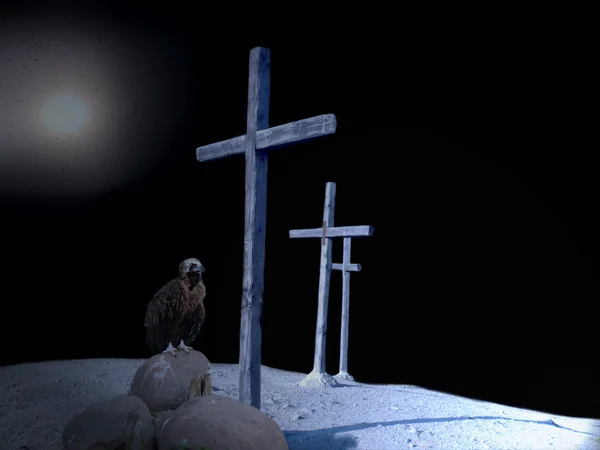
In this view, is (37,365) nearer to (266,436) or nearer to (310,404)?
(310,404)

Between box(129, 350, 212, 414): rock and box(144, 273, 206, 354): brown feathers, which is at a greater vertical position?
box(144, 273, 206, 354): brown feathers

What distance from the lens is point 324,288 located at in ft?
30.8

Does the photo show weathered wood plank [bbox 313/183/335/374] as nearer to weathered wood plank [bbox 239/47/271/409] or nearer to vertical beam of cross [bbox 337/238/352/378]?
vertical beam of cross [bbox 337/238/352/378]

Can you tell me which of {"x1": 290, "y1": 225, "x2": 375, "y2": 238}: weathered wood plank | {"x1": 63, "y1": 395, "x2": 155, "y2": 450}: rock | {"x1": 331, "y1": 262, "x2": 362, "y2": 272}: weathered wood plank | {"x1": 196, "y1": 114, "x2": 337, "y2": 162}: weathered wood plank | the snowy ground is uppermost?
{"x1": 196, "y1": 114, "x2": 337, "y2": 162}: weathered wood plank

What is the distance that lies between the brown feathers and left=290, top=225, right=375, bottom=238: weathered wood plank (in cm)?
344

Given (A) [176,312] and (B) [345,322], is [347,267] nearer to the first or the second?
(B) [345,322]

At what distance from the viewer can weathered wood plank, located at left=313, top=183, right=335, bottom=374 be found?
30.1ft

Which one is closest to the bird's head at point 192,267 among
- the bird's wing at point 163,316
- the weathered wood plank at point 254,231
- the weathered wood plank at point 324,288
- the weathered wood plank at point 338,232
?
the bird's wing at point 163,316

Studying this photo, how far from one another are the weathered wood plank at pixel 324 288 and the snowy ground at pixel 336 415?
658 mm

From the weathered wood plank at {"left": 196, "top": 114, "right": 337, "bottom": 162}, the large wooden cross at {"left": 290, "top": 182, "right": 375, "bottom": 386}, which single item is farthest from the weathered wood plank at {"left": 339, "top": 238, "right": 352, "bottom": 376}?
the weathered wood plank at {"left": 196, "top": 114, "right": 337, "bottom": 162}

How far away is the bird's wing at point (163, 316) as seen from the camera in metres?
5.44

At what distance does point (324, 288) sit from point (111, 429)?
18.6 feet

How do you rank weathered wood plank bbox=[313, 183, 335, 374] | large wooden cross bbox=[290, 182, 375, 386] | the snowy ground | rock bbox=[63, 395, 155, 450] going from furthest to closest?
weathered wood plank bbox=[313, 183, 335, 374]
large wooden cross bbox=[290, 182, 375, 386]
the snowy ground
rock bbox=[63, 395, 155, 450]

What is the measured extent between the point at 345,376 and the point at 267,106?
6.23 m
